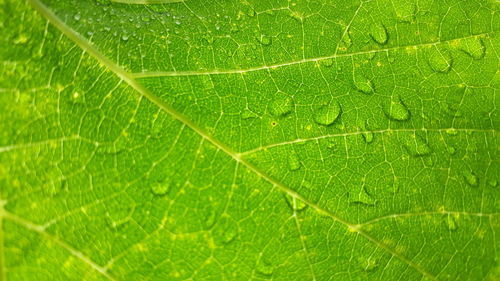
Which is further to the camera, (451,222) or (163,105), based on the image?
(451,222)

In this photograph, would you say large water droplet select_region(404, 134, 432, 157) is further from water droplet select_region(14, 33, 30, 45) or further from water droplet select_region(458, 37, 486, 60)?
water droplet select_region(14, 33, 30, 45)

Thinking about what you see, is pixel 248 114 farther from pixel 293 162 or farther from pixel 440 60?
pixel 440 60

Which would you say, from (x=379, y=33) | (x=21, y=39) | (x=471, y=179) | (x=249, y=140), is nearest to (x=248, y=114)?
(x=249, y=140)

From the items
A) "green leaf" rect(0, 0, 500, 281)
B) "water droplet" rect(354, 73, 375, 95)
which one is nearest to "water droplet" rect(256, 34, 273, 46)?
"green leaf" rect(0, 0, 500, 281)

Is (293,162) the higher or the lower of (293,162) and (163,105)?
the lower

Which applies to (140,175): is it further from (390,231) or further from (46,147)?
(390,231)

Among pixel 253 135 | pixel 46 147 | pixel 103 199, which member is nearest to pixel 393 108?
pixel 253 135
